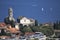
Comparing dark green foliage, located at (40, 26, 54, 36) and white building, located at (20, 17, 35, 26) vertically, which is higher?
white building, located at (20, 17, 35, 26)

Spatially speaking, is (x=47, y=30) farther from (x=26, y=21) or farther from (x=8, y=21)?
(x=8, y=21)

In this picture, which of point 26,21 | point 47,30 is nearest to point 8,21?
point 26,21

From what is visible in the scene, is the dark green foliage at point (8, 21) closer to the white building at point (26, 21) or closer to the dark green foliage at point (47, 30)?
the white building at point (26, 21)

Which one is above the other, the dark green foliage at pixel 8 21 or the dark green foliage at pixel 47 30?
the dark green foliage at pixel 8 21

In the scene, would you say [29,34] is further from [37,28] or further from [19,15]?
[19,15]

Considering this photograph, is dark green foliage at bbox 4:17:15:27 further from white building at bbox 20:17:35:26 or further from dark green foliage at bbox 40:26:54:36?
dark green foliage at bbox 40:26:54:36

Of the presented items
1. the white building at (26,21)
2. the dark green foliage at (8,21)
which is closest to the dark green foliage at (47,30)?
the white building at (26,21)

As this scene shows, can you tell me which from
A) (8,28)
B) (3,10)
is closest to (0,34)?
(8,28)

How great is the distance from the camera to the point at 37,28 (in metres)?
2.70

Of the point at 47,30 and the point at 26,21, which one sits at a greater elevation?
the point at 26,21

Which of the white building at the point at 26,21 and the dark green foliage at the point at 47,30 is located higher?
the white building at the point at 26,21

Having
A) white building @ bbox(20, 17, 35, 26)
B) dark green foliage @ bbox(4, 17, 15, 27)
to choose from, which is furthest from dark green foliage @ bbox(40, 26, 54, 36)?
dark green foliage @ bbox(4, 17, 15, 27)

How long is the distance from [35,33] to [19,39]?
26 cm

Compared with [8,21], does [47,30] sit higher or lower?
lower
